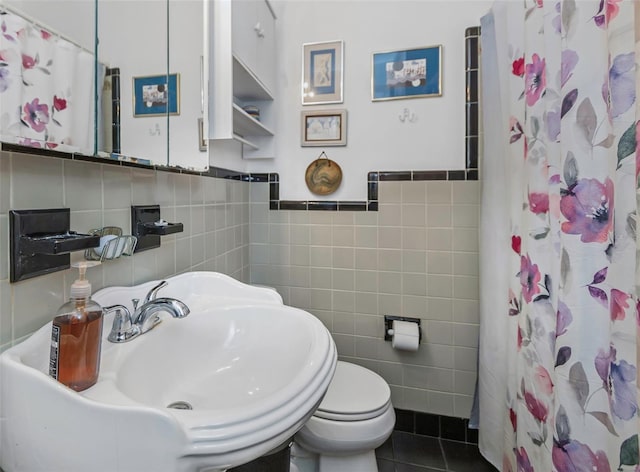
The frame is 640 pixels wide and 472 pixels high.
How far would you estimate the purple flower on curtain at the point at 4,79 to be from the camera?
0.51 m

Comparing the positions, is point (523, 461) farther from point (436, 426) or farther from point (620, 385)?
point (620, 385)

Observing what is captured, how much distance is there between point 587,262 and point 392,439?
4.02 ft

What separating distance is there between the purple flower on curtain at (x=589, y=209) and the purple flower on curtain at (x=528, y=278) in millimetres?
292

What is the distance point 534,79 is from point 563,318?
71cm

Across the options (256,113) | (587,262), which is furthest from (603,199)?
(256,113)

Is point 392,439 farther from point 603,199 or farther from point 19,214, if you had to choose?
point 19,214

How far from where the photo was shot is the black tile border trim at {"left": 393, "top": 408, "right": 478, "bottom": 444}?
1.47m

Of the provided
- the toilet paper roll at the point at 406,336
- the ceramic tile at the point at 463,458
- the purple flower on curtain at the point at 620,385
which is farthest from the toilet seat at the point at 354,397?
the purple flower on curtain at the point at 620,385

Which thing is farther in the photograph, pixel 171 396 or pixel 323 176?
pixel 323 176

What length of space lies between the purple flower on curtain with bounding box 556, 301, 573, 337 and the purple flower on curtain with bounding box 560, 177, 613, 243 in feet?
0.55

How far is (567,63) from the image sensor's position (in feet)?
2.48

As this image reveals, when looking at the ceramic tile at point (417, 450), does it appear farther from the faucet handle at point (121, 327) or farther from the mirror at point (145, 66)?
the mirror at point (145, 66)

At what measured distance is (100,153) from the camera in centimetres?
→ 66

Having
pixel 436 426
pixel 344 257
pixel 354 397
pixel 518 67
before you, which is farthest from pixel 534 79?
pixel 436 426
